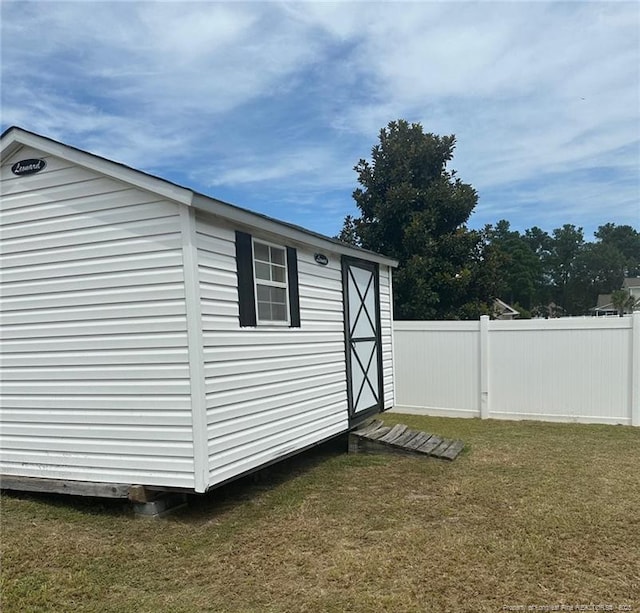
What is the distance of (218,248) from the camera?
4508 mm

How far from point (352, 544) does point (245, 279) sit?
2645mm

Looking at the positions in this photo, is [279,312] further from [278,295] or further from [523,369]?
[523,369]

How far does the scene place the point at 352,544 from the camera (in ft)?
12.9

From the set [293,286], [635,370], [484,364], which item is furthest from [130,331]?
[635,370]

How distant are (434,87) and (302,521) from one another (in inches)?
338

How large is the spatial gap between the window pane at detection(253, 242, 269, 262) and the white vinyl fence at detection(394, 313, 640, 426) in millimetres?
5696

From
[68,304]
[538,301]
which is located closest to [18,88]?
[68,304]

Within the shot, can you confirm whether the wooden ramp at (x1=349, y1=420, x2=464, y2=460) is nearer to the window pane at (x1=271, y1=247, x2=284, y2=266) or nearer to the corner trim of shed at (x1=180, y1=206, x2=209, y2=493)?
the window pane at (x1=271, y1=247, x2=284, y2=266)

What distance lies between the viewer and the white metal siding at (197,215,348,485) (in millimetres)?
4344

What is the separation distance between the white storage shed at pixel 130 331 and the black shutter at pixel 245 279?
2 centimetres

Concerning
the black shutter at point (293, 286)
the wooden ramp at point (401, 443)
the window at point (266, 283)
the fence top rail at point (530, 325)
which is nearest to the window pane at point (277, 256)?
the window at point (266, 283)

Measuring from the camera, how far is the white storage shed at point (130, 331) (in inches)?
165

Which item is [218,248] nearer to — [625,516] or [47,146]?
[47,146]

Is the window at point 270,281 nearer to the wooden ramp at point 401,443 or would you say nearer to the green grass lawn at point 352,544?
the green grass lawn at point 352,544
